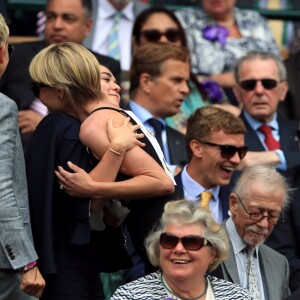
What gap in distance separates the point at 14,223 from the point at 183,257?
3.32 feet

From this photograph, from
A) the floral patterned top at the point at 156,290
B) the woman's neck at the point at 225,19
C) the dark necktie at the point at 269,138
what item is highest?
the woman's neck at the point at 225,19

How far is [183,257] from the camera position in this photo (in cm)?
625

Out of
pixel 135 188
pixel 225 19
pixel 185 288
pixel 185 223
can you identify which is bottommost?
pixel 185 288

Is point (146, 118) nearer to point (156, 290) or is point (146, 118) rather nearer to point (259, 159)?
point (259, 159)

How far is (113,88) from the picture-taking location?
21.9 ft

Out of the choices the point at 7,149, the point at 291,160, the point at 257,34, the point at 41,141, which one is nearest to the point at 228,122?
the point at 291,160

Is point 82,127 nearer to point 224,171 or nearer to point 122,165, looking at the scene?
point 122,165

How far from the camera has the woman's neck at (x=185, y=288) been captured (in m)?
6.29

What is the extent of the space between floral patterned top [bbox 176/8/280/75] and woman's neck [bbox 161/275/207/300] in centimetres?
422

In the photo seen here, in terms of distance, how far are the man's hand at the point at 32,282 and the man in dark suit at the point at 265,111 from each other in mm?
2870

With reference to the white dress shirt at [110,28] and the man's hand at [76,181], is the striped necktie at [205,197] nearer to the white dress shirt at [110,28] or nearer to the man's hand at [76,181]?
the man's hand at [76,181]

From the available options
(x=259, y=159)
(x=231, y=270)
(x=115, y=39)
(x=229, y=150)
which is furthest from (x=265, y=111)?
(x=231, y=270)

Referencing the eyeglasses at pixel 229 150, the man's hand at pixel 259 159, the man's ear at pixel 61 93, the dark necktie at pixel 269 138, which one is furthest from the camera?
the dark necktie at pixel 269 138

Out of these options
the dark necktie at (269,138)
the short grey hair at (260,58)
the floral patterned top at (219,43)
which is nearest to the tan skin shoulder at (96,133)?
the dark necktie at (269,138)
